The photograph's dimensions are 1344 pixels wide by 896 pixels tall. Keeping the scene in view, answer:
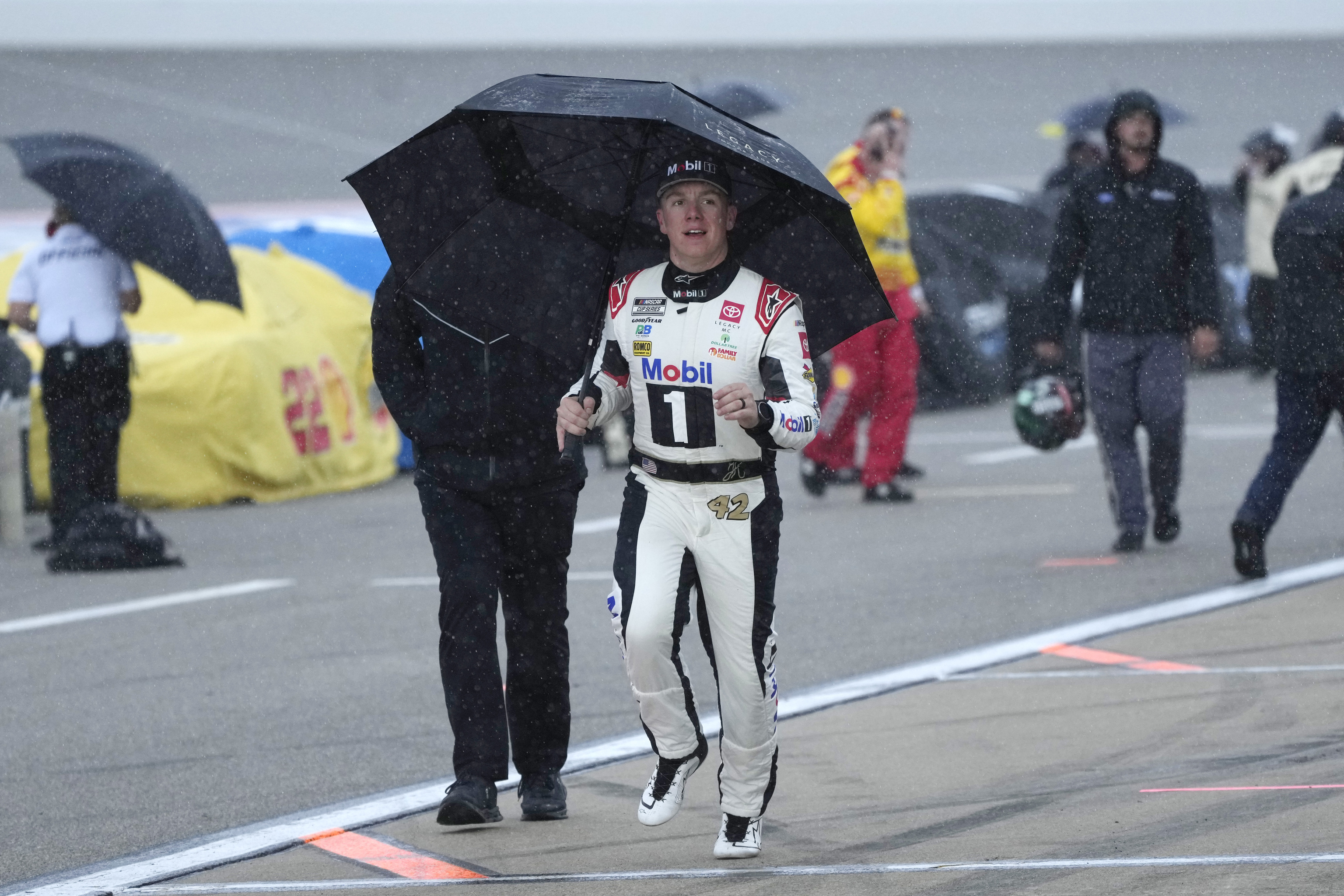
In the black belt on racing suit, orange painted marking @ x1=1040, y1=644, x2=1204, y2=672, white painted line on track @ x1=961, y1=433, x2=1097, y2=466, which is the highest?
the black belt on racing suit

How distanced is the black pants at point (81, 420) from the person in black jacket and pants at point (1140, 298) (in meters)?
5.15

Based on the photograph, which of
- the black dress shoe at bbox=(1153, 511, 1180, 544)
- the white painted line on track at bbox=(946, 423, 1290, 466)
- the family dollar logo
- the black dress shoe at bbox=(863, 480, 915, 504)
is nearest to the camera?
the black dress shoe at bbox=(1153, 511, 1180, 544)

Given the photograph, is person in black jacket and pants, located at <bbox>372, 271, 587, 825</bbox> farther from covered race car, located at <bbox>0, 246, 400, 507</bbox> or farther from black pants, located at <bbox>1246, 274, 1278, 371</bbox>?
covered race car, located at <bbox>0, 246, 400, 507</bbox>

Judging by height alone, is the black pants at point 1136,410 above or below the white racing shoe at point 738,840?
above

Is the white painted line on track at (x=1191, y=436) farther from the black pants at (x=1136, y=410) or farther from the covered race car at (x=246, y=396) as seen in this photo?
the covered race car at (x=246, y=396)

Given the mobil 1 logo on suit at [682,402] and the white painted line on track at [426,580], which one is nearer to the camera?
the mobil 1 logo on suit at [682,402]

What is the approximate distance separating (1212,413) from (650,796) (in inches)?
485

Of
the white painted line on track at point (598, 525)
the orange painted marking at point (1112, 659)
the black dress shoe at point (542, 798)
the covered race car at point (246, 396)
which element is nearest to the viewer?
the black dress shoe at point (542, 798)

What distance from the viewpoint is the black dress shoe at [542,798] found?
5184 mm

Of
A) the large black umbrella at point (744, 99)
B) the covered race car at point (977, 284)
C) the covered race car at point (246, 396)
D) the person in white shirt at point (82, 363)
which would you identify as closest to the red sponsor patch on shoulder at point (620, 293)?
the person in white shirt at point (82, 363)

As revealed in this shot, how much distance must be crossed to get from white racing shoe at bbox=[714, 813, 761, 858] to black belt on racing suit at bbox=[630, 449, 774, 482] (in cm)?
82

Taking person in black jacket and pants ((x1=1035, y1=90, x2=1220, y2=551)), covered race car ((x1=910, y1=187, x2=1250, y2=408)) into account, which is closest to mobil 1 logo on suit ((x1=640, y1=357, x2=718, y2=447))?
person in black jacket and pants ((x1=1035, y1=90, x2=1220, y2=551))

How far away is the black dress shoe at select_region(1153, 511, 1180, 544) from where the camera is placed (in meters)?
9.59

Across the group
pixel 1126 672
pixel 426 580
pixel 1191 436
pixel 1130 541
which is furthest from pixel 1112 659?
pixel 1191 436
